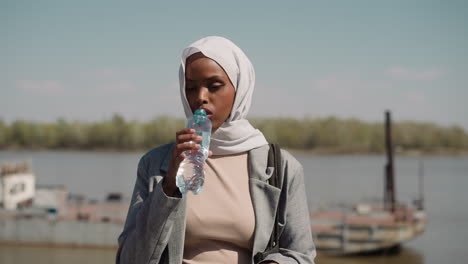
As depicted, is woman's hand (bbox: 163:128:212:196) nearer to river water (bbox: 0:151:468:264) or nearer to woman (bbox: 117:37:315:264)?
woman (bbox: 117:37:315:264)

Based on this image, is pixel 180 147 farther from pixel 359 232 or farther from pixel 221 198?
pixel 359 232

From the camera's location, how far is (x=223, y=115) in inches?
46.9

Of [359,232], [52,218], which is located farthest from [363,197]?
[52,218]

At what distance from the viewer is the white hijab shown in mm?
1156

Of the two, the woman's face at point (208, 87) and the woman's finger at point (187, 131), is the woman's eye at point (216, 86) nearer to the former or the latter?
the woman's face at point (208, 87)

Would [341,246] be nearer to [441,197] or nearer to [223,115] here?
[441,197]

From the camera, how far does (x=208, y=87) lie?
45.8 inches

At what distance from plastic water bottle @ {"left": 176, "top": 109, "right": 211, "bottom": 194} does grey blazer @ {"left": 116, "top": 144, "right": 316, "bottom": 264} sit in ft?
0.12

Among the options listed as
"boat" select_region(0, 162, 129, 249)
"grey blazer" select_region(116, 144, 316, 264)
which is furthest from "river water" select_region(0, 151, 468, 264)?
"grey blazer" select_region(116, 144, 316, 264)

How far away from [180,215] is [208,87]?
302 mm

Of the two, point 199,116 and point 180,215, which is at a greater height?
point 199,116

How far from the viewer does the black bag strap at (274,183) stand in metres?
1.16

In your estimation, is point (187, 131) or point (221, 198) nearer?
point (187, 131)

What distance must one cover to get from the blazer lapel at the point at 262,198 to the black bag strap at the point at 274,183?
11mm
